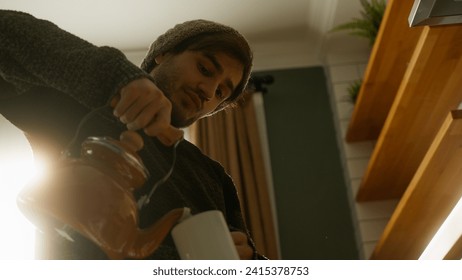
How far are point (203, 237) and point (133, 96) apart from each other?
0.41ft

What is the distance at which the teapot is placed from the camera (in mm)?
359

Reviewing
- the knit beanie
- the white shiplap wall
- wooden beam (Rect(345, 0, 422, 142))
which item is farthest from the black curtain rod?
the knit beanie

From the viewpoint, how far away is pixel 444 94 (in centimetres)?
123

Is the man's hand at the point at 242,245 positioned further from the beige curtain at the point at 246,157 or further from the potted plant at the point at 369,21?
the potted plant at the point at 369,21

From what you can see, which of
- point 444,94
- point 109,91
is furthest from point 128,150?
point 444,94

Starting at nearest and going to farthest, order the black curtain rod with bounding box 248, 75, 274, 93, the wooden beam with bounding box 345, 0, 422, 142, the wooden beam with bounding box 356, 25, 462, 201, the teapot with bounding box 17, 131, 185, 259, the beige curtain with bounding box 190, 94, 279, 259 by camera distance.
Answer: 1. the teapot with bounding box 17, 131, 185, 259
2. the wooden beam with bounding box 356, 25, 462, 201
3. the wooden beam with bounding box 345, 0, 422, 142
4. the beige curtain with bounding box 190, 94, 279, 259
5. the black curtain rod with bounding box 248, 75, 274, 93

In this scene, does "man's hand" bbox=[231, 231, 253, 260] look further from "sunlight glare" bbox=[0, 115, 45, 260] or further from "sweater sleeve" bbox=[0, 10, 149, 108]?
"sunlight glare" bbox=[0, 115, 45, 260]

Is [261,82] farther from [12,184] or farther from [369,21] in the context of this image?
[12,184]

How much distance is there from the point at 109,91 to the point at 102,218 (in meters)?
0.10

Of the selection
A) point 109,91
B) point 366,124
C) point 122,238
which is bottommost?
point 122,238

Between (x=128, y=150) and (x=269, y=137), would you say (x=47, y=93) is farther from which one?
(x=269, y=137)

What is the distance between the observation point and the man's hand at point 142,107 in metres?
0.38

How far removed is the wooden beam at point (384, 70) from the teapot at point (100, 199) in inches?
42.1

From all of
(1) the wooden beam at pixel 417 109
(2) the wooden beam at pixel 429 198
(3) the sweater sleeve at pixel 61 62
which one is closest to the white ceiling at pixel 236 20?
(1) the wooden beam at pixel 417 109
